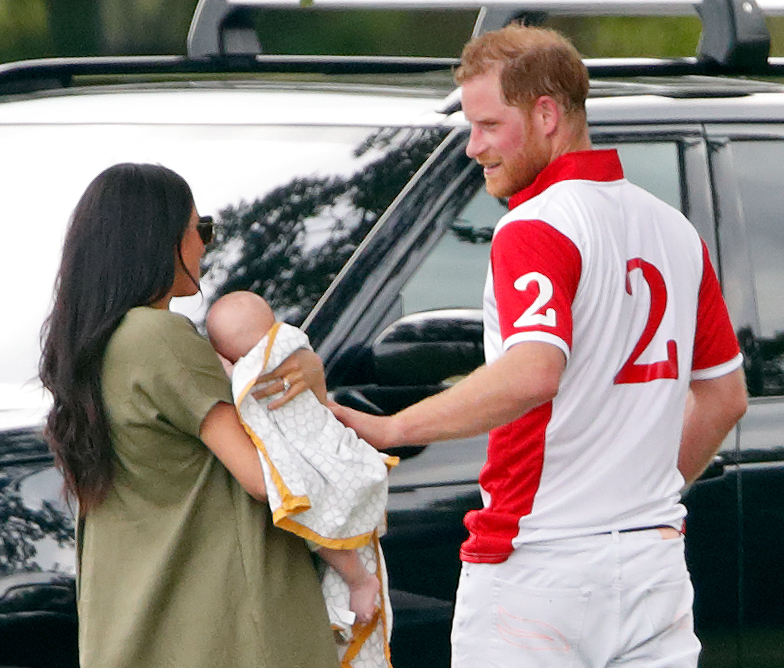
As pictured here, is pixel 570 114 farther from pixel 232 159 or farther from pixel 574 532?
pixel 232 159

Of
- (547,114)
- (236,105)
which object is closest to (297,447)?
(547,114)

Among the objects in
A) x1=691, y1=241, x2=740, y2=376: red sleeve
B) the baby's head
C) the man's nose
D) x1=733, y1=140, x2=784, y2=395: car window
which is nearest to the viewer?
the baby's head

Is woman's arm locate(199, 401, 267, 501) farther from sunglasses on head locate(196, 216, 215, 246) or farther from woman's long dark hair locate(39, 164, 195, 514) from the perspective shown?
sunglasses on head locate(196, 216, 215, 246)

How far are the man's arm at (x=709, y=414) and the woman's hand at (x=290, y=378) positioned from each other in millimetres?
838

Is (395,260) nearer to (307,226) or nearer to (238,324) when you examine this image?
(307,226)

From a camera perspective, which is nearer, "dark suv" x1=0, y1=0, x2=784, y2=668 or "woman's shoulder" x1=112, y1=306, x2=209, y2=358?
"woman's shoulder" x1=112, y1=306, x2=209, y2=358

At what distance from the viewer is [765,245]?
129 inches

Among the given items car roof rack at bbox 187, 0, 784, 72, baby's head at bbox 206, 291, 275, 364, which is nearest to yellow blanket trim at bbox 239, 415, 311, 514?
baby's head at bbox 206, 291, 275, 364

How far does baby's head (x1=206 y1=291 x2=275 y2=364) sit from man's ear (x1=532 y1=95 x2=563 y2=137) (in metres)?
0.61

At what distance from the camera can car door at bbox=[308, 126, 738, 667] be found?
2986 mm

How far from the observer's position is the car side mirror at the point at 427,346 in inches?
116

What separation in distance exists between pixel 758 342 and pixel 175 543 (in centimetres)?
155

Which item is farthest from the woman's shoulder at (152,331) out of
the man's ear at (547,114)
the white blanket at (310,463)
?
the man's ear at (547,114)

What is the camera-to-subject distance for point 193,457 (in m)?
2.33
